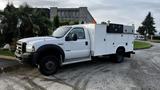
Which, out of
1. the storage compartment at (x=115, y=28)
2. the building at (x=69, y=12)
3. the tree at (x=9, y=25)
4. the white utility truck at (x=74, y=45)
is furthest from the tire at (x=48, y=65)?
the building at (x=69, y=12)

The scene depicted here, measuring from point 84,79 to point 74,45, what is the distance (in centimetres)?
204

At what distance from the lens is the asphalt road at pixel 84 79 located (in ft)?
26.8

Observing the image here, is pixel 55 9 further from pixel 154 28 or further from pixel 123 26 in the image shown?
pixel 123 26

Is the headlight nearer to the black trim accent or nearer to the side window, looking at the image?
the black trim accent

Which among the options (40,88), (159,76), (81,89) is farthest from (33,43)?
(159,76)

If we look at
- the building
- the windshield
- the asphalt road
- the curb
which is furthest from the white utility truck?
the building

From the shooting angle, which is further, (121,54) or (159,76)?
(121,54)

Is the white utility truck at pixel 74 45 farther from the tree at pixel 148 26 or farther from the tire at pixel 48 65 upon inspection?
the tree at pixel 148 26

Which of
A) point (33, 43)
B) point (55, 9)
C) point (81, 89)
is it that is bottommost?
point (81, 89)

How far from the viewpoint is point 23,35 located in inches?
703

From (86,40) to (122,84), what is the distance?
11.4ft

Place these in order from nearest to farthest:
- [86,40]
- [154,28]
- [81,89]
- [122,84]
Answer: [81,89] → [122,84] → [86,40] → [154,28]

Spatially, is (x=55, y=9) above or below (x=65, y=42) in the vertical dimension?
above

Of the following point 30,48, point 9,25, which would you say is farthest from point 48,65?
point 9,25
